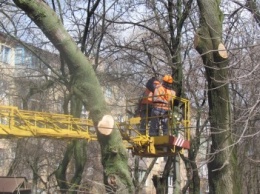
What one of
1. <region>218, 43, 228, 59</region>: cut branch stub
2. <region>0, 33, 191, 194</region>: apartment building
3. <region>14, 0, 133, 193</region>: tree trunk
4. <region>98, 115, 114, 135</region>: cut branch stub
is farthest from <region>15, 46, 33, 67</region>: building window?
<region>98, 115, 114, 135</region>: cut branch stub

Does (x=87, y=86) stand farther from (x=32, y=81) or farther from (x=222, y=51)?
(x=32, y=81)

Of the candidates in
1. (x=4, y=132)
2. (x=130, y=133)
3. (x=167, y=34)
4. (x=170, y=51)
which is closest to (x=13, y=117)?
(x=4, y=132)

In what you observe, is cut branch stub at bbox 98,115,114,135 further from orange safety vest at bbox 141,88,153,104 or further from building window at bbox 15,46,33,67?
building window at bbox 15,46,33,67

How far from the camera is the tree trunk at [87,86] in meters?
6.62

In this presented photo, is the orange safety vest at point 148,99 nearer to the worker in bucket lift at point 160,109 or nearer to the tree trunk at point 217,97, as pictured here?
the worker in bucket lift at point 160,109

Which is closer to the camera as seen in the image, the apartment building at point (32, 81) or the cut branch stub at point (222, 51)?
the cut branch stub at point (222, 51)

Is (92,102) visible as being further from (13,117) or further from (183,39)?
(183,39)

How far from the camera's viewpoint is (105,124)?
22.3 feet

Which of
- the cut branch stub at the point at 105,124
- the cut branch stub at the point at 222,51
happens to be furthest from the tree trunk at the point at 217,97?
the cut branch stub at the point at 105,124

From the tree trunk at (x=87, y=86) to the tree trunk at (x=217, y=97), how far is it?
187 centimetres

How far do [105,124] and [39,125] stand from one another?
345 cm

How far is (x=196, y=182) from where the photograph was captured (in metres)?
18.0

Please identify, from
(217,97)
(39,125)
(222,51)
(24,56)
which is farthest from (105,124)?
(24,56)

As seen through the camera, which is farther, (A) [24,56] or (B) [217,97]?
(A) [24,56]
